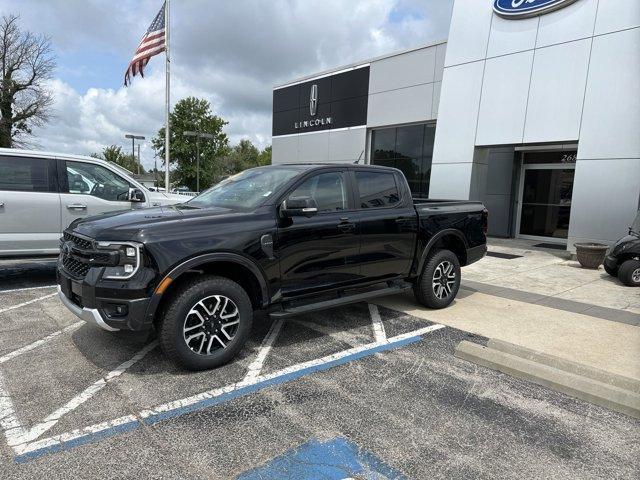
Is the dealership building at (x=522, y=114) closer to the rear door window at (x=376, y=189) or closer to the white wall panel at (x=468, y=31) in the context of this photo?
the white wall panel at (x=468, y=31)

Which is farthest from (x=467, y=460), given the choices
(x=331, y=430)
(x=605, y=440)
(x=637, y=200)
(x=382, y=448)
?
(x=637, y=200)

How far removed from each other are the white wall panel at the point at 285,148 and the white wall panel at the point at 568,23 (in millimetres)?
12903

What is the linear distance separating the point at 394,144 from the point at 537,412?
1563cm

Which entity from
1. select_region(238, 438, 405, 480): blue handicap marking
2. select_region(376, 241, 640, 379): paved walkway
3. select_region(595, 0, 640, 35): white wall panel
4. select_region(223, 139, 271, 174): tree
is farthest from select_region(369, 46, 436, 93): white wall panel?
select_region(223, 139, 271, 174): tree

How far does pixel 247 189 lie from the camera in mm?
4820

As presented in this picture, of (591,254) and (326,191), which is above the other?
(326,191)

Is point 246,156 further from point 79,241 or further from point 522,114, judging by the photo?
point 79,241

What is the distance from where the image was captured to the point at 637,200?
32.6 feet

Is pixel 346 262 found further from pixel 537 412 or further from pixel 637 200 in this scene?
pixel 637 200

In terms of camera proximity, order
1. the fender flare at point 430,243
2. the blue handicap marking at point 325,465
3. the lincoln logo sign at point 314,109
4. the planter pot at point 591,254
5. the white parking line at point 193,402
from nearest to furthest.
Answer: the blue handicap marking at point 325,465 < the white parking line at point 193,402 < the fender flare at point 430,243 < the planter pot at point 591,254 < the lincoln logo sign at point 314,109

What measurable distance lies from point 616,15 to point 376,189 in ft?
29.0

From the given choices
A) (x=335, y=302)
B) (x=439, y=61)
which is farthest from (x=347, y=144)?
(x=335, y=302)

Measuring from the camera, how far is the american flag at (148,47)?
16.2 m

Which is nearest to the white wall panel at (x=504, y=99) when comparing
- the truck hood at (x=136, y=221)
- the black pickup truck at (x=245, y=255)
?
the black pickup truck at (x=245, y=255)
